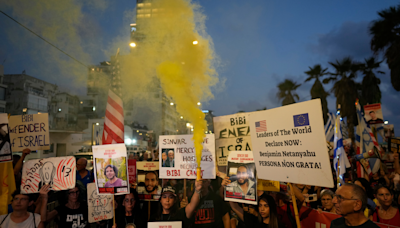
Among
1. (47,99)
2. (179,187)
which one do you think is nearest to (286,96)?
(179,187)

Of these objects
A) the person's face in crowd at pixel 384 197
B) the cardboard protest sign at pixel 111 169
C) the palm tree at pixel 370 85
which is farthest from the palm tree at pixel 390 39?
the cardboard protest sign at pixel 111 169

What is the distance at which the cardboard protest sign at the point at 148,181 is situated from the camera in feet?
18.9

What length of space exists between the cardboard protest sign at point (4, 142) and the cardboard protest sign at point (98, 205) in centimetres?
169

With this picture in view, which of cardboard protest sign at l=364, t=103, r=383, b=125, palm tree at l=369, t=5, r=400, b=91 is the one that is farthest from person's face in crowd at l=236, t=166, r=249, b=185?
palm tree at l=369, t=5, r=400, b=91

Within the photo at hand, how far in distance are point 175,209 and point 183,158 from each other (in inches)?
42.1

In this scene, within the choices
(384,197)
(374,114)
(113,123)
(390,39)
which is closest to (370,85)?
(390,39)

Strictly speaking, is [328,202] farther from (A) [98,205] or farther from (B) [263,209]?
(A) [98,205]

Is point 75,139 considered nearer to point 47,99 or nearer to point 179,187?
point 47,99

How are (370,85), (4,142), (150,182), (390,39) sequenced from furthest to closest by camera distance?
1. (370,85)
2. (390,39)
3. (150,182)
4. (4,142)

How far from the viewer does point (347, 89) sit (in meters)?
24.1

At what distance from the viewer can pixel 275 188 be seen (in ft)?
14.8

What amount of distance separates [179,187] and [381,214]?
4330 mm

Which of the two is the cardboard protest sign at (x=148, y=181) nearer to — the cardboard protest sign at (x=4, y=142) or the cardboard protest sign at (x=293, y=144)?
the cardboard protest sign at (x=4, y=142)

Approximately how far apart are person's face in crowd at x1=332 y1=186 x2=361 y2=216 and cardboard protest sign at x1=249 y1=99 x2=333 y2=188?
0.69 ft
